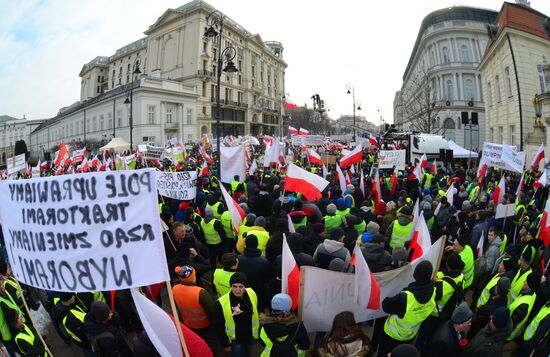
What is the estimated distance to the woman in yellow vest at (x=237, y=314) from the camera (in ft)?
11.0

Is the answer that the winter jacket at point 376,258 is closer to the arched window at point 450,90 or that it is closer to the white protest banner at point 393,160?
the white protest banner at point 393,160

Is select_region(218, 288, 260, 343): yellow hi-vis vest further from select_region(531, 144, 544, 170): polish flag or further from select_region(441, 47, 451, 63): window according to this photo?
select_region(441, 47, 451, 63): window

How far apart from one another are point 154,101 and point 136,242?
47.0 meters

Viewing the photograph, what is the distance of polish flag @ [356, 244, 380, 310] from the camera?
130 inches

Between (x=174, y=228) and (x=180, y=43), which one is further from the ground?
(x=180, y=43)

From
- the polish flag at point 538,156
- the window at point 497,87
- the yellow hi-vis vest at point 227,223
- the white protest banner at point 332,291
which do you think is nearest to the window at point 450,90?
the window at point 497,87

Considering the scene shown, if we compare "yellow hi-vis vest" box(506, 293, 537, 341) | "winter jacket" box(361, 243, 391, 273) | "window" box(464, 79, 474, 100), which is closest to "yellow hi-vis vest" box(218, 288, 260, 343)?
"winter jacket" box(361, 243, 391, 273)

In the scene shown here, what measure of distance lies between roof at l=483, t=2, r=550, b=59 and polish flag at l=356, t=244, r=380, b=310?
88.1 ft

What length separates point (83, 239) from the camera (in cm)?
271

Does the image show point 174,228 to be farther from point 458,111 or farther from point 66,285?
point 458,111

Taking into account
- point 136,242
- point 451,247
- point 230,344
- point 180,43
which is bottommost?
point 230,344

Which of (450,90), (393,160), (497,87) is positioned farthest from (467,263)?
(450,90)

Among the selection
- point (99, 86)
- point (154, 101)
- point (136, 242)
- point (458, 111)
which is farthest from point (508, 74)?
point (99, 86)

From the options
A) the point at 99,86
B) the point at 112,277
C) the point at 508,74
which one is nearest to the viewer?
the point at 112,277
